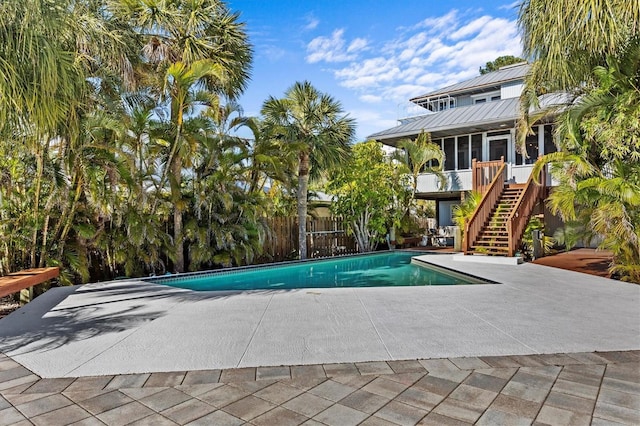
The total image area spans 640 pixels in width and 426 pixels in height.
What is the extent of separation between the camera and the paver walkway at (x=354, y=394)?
2600mm

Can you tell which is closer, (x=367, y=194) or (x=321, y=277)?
(x=321, y=277)

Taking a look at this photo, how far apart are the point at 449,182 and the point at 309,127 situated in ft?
22.5

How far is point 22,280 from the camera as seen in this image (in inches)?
229

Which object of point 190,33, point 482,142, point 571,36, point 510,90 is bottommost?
point 571,36

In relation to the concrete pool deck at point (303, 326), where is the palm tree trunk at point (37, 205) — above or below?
above

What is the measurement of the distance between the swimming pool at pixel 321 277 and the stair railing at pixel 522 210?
2.37 meters

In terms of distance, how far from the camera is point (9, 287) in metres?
5.40

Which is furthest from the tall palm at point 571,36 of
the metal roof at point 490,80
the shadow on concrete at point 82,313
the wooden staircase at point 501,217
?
the metal roof at point 490,80

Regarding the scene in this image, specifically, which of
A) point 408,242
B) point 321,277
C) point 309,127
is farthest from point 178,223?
point 408,242

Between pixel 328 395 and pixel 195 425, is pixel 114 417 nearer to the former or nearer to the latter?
pixel 195 425

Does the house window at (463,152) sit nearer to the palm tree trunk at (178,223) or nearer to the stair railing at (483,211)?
the stair railing at (483,211)

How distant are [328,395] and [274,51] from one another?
13739 millimetres

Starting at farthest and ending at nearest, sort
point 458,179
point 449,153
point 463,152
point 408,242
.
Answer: point 449,153, point 408,242, point 463,152, point 458,179

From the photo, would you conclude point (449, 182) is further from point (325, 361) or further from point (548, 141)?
point (325, 361)
